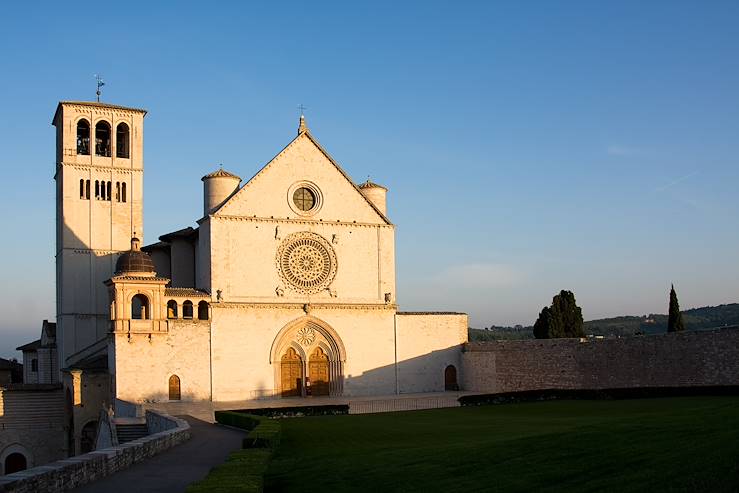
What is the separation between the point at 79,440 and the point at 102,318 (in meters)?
8.69

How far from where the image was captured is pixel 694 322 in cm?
15862

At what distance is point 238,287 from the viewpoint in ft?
151

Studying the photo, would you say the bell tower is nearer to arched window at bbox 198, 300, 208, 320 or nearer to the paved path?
arched window at bbox 198, 300, 208, 320

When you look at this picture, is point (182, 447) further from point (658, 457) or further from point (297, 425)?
point (658, 457)

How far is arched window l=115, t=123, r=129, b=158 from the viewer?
5274cm

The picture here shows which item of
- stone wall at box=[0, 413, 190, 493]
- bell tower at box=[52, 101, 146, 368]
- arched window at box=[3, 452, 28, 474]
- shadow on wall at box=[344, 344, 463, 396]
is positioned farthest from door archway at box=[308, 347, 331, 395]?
stone wall at box=[0, 413, 190, 493]

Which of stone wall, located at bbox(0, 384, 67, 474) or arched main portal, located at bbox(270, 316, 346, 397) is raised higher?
arched main portal, located at bbox(270, 316, 346, 397)

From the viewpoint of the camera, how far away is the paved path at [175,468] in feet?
52.5


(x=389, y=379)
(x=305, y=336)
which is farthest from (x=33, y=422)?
(x=389, y=379)

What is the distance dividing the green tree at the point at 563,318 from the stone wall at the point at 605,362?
32.0ft

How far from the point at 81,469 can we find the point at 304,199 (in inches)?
1313

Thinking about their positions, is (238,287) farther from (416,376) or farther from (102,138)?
(102,138)

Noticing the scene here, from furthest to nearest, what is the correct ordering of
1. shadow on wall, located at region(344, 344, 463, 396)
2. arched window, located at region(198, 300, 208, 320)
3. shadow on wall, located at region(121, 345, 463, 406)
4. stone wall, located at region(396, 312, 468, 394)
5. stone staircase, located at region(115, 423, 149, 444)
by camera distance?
stone wall, located at region(396, 312, 468, 394), shadow on wall, located at region(344, 344, 463, 396), shadow on wall, located at region(121, 345, 463, 406), arched window, located at region(198, 300, 208, 320), stone staircase, located at region(115, 423, 149, 444)

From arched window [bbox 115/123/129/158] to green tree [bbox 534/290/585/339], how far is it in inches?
1165
